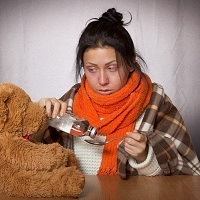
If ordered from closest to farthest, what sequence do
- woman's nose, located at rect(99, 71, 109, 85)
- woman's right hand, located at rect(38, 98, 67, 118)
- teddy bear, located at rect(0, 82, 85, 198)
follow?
teddy bear, located at rect(0, 82, 85, 198) → woman's right hand, located at rect(38, 98, 67, 118) → woman's nose, located at rect(99, 71, 109, 85)

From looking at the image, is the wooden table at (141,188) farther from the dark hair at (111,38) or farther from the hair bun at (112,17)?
the hair bun at (112,17)

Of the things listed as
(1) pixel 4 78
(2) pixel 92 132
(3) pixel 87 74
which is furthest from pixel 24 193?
(1) pixel 4 78

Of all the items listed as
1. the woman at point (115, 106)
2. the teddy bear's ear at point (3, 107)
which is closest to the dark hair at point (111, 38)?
the woman at point (115, 106)

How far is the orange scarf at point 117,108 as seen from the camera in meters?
1.29

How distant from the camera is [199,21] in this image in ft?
5.90

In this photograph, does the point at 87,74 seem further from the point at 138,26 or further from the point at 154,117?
the point at 138,26

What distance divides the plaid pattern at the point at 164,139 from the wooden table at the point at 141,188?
0.11m

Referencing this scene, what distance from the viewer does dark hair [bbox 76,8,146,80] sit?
1264mm

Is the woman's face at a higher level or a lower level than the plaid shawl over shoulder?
higher

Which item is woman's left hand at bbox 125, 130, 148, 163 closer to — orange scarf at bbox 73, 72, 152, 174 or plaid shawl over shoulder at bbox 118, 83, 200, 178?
plaid shawl over shoulder at bbox 118, 83, 200, 178

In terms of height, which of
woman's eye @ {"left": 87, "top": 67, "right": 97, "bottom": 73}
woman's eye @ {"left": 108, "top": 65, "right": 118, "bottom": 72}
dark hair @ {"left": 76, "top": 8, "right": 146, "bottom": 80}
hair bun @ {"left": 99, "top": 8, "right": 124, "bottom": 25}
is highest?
hair bun @ {"left": 99, "top": 8, "right": 124, "bottom": 25}

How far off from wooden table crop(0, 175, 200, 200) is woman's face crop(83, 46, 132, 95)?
0.31m

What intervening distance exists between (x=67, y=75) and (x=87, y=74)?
57 centimetres

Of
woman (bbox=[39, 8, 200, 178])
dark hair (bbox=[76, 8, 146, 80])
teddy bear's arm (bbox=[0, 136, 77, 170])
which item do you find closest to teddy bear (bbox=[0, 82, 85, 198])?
teddy bear's arm (bbox=[0, 136, 77, 170])
